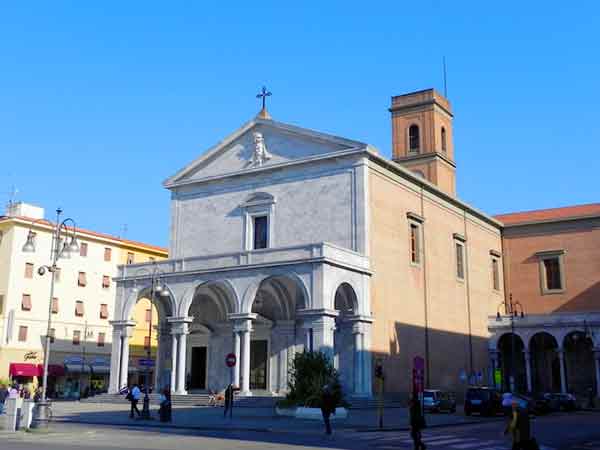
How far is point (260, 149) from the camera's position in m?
38.4

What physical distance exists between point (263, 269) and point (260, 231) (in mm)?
5883

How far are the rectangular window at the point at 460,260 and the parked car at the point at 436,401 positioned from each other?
11.4 meters

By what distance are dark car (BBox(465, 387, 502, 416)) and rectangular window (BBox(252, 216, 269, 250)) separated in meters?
12.8

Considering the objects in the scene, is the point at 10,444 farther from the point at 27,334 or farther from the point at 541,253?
the point at 541,253

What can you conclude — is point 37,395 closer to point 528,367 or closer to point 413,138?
point 528,367

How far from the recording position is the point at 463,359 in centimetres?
4325

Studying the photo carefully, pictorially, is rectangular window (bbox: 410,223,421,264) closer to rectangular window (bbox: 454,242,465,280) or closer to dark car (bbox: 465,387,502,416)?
rectangular window (bbox: 454,242,465,280)

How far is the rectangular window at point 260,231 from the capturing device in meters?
37.4

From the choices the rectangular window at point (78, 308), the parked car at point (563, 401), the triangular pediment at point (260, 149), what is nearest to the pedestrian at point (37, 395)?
the triangular pediment at point (260, 149)

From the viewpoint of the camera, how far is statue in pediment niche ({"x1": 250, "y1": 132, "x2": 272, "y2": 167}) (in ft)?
126

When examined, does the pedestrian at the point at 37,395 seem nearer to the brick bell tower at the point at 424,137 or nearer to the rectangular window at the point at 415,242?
the rectangular window at the point at 415,242

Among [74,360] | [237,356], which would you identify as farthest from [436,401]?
[74,360]

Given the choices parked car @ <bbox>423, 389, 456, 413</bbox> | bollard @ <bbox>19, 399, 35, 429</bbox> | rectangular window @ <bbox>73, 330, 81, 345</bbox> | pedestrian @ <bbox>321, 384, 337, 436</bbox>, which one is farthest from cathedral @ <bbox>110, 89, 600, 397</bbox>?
rectangular window @ <bbox>73, 330, 81, 345</bbox>

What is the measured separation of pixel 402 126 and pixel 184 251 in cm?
1956
